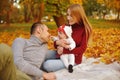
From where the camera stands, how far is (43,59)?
8.86 ft

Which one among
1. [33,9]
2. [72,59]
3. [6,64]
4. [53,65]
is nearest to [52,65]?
[53,65]

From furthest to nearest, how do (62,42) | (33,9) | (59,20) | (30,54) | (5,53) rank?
(33,9), (59,20), (62,42), (30,54), (5,53)

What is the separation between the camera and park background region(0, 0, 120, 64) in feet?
16.9

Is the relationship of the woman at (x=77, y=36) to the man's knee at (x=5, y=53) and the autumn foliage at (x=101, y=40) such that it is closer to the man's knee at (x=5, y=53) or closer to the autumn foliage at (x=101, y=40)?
the man's knee at (x=5, y=53)

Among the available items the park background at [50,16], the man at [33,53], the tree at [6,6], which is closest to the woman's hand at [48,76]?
the man at [33,53]

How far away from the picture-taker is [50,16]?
5.23 metres

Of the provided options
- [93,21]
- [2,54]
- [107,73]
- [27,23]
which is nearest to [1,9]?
[27,23]

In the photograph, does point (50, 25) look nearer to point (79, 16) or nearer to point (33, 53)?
point (79, 16)

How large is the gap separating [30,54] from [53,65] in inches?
10.0

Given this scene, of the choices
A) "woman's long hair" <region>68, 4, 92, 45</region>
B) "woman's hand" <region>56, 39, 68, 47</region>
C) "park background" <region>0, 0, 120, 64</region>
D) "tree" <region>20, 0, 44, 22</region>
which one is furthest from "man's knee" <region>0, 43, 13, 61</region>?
"tree" <region>20, 0, 44, 22</region>

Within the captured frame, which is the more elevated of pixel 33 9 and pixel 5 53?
pixel 5 53

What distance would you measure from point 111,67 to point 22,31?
2.52 meters

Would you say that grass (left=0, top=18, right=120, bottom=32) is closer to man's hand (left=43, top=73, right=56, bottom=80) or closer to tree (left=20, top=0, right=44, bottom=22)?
tree (left=20, top=0, right=44, bottom=22)

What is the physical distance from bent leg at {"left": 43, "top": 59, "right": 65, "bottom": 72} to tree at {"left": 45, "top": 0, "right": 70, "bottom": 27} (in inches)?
93.2
